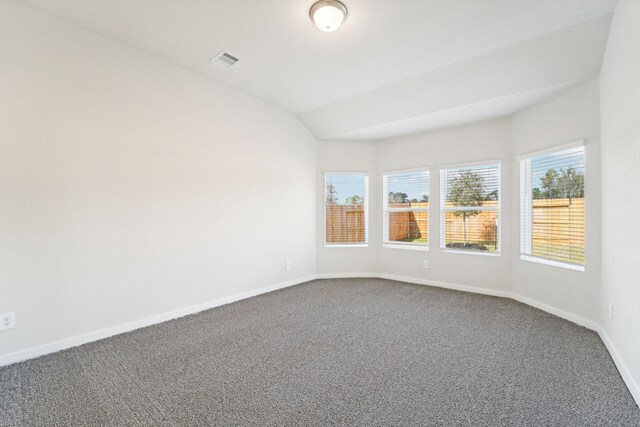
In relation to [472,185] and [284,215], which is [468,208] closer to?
[472,185]

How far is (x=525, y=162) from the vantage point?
378 cm

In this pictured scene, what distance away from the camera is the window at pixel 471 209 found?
13.7 ft

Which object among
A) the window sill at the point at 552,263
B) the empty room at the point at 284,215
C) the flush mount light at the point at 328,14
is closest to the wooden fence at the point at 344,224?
the empty room at the point at 284,215

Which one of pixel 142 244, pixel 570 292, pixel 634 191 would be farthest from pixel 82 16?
pixel 570 292

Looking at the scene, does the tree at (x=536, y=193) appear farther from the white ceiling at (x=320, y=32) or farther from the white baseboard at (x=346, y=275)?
the white baseboard at (x=346, y=275)

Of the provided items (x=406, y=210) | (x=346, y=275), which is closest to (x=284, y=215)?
(x=346, y=275)

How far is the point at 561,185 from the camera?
3359 mm

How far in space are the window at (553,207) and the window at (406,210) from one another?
133cm

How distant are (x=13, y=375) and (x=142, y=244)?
1273mm

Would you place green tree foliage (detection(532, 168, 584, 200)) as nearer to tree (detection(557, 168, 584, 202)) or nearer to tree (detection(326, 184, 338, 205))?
tree (detection(557, 168, 584, 202))

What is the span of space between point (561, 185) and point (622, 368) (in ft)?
6.45

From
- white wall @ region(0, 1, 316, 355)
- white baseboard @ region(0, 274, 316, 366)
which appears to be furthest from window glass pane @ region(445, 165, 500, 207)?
white baseboard @ region(0, 274, 316, 366)

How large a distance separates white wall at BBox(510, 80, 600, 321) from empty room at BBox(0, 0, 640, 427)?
2cm

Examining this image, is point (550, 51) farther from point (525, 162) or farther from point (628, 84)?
point (525, 162)
